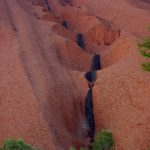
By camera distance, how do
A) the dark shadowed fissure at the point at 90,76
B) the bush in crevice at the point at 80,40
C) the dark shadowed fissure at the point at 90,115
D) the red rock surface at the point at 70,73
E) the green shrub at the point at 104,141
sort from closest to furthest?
1. the green shrub at the point at 104,141
2. the red rock surface at the point at 70,73
3. the dark shadowed fissure at the point at 90,115
4. the dark shadowed fissure at the point at 90,76
5. the bush in crevice at the point at 80,40

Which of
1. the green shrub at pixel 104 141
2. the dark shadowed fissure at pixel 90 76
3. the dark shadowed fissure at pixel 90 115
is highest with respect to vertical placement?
the green shrub at pixel 104 141

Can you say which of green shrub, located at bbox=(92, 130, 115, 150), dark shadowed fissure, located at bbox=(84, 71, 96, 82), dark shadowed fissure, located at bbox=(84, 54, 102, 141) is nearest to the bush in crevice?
dark shadowed fissure, located at bbox=(84, 54, 102, 141)

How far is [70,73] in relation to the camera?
22.7m

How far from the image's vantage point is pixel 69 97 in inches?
848

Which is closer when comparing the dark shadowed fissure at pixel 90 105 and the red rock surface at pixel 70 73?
the red rock surface at pixel 70 73

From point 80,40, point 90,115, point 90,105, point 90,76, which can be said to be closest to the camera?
point 90,115

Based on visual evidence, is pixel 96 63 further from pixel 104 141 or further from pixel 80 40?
pixel 104 141

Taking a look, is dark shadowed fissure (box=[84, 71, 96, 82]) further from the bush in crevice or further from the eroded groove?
the bush in crevice

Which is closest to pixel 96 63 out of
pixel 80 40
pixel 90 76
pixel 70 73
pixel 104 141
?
pixel 90 76

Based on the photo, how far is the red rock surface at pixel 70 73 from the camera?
19922mm

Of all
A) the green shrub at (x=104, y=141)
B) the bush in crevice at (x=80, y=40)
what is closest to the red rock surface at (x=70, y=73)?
the bush in crevice at (x=80, y=40)

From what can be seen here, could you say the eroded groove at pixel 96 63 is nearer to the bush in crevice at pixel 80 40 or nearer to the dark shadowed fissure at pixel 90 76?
the dark shadowed fissure at pixel 90 76

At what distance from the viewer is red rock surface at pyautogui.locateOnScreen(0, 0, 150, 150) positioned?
19.9 metres

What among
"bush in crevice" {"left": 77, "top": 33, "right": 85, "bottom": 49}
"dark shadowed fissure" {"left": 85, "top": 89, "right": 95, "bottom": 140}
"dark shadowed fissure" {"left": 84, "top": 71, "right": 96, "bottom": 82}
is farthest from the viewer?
"bush in crevice" {"left": 77, "top": 33, "right": 85, "bottom": 49}
